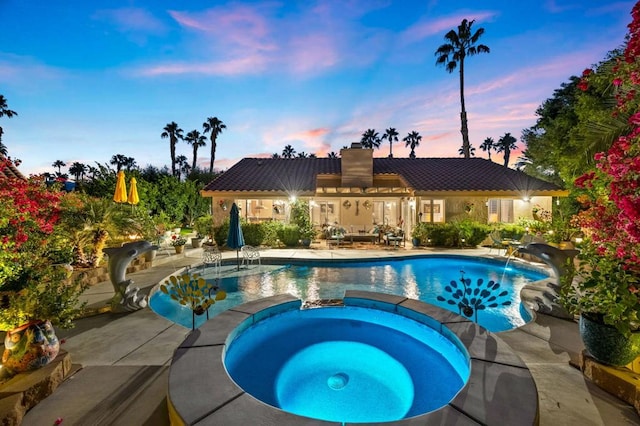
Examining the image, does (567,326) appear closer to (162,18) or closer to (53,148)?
(162,18)

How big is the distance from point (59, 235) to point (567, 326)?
453 inches

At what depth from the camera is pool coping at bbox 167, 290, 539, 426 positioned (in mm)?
2348

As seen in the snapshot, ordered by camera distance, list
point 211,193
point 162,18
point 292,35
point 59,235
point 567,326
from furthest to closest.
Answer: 1. point 211,193
2. point 292,35
3. point 162,18
4. point 59,235
5. point 567,326

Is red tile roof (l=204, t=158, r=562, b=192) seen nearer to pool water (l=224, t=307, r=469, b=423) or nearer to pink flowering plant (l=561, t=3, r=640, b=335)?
pool water (l=224, t=307, r=469, b=423)

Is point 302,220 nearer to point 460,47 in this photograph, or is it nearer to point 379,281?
point 379,281

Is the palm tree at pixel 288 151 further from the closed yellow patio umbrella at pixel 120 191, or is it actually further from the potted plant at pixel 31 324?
the potted plant at pixel 31 324

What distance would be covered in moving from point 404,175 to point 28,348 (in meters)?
19.2

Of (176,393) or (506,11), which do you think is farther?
(506,11)

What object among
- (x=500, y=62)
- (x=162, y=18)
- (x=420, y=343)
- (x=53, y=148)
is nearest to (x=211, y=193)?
(x=162, y=18)

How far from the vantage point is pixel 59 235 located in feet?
23.9

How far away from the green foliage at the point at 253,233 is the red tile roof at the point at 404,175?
3.19m

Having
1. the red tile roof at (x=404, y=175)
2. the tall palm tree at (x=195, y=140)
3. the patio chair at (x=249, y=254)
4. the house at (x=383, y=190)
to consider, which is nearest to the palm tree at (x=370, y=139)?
the tall palm tree at (x=195, y=140)

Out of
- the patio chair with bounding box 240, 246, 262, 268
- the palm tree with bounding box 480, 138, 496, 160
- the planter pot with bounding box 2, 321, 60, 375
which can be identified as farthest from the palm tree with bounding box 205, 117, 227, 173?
the palm tree with bounding box 480, 138, 496, 160

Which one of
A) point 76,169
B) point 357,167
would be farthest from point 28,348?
point 76,169
